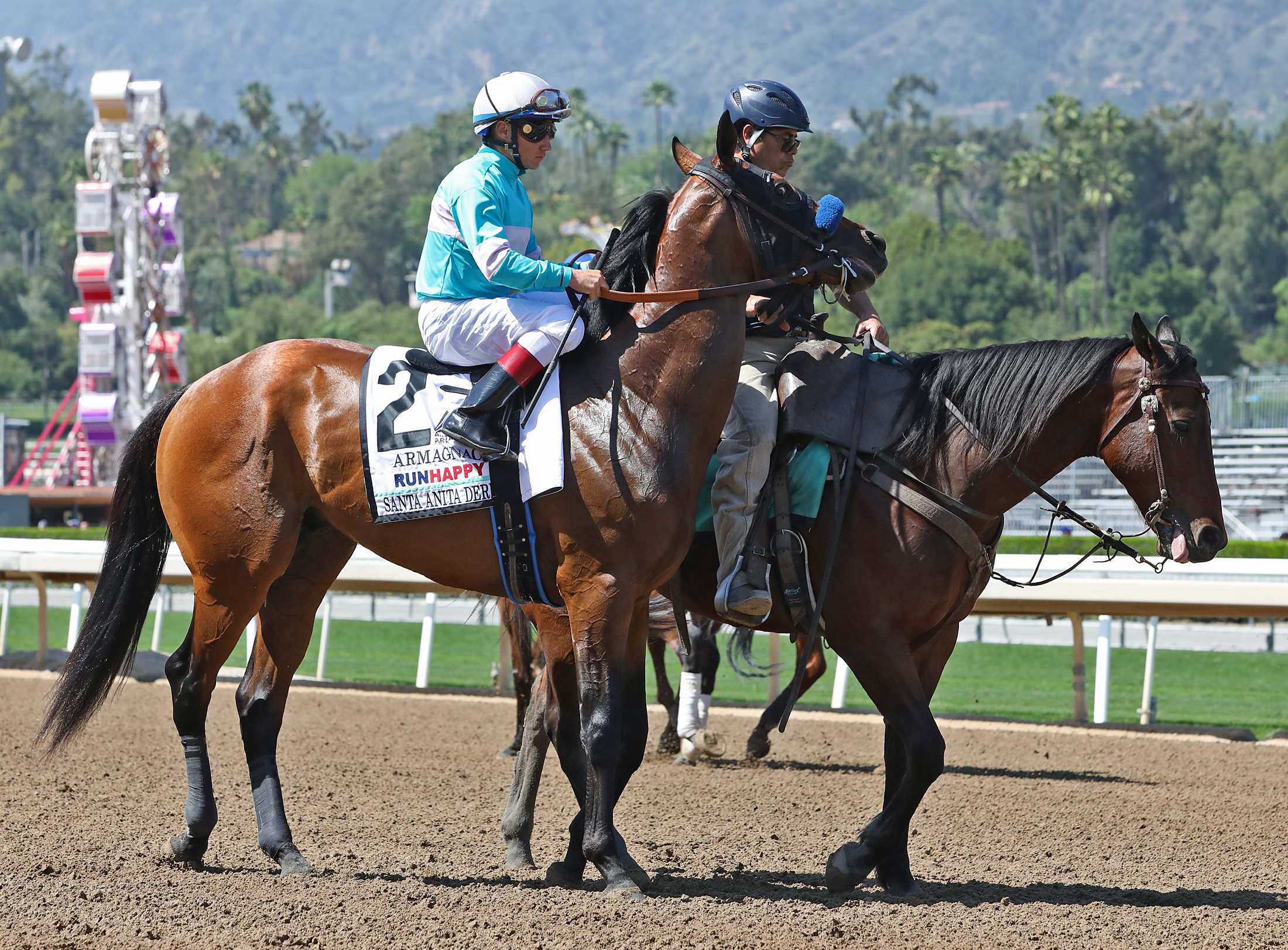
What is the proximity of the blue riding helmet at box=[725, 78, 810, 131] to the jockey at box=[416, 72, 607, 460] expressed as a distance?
55 centimetres

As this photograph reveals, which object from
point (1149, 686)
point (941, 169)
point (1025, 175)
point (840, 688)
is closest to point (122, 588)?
point (840, 688)

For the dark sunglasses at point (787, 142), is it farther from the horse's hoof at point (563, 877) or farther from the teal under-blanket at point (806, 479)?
the horse's hoof at point (563, 877)

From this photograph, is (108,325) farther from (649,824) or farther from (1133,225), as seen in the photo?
(1133,225)

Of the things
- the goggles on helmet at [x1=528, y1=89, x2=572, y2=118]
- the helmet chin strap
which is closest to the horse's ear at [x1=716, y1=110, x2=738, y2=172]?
the goggles on helmet at [x1=528, y1=89, x2=572, y2=118]

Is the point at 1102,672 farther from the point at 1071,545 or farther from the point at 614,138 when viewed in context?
the point at 614,138

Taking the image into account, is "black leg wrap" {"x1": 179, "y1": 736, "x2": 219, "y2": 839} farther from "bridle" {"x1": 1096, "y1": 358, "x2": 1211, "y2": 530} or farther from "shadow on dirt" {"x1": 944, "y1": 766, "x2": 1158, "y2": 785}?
"shadow on dirt" {"x1": 944, "y1": 766, "x2": 1158, "y2": 785}

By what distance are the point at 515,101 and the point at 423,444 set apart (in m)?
1.09

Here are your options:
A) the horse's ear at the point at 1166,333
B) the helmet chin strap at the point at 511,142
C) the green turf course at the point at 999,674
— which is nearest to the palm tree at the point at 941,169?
the green turf course at the point at 999,674

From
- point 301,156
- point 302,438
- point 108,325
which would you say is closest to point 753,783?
point 302,438

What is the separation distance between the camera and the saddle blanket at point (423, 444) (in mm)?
4117

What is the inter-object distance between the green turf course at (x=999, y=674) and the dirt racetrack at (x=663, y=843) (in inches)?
65.8

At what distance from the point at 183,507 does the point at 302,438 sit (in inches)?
19.0

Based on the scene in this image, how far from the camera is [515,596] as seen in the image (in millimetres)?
4277

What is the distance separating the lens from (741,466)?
4.47 m
